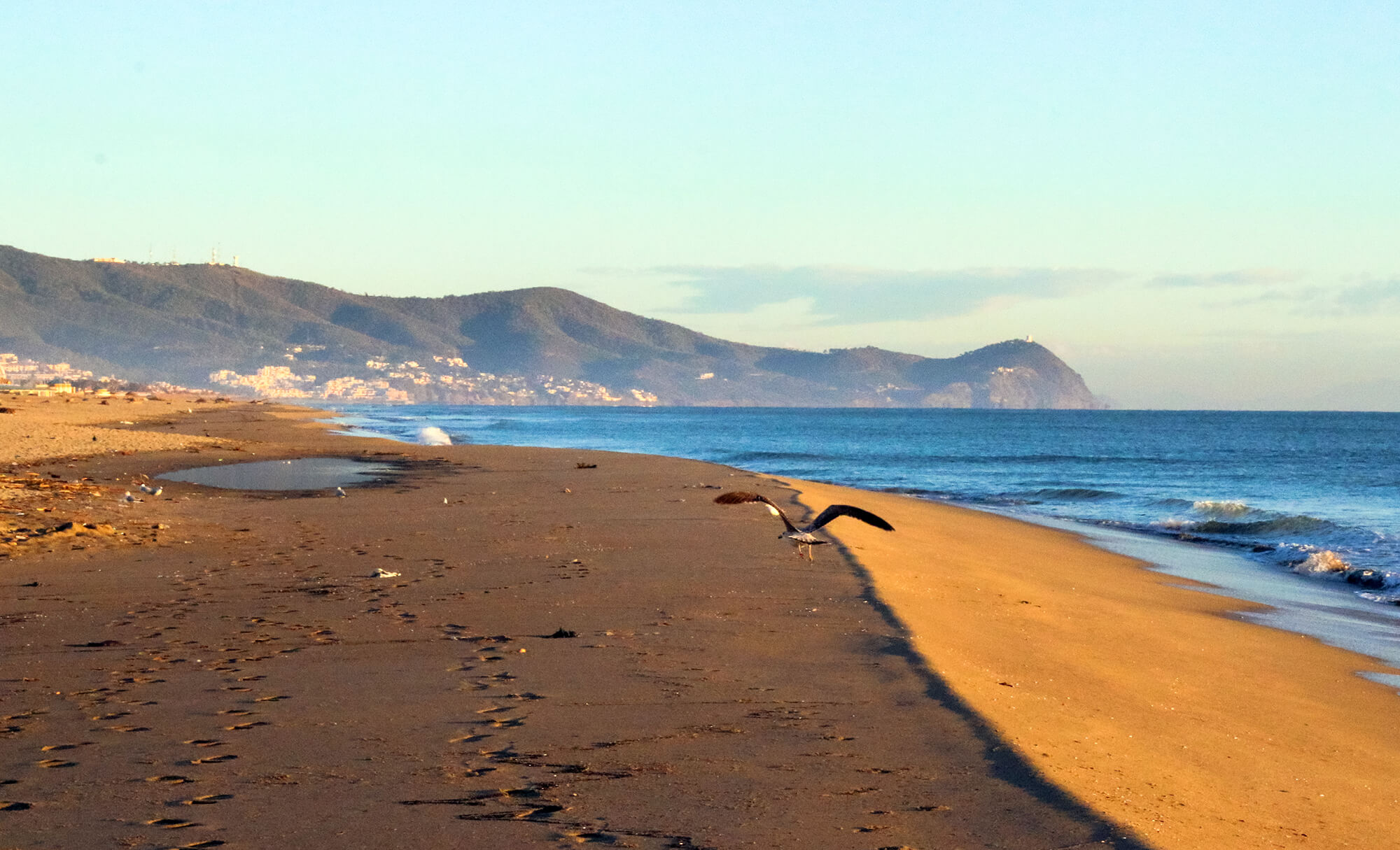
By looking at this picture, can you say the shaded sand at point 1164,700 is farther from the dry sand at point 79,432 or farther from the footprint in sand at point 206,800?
the dry sand at point 79,432

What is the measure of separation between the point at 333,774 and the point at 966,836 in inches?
110

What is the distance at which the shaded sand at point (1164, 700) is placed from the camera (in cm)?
529

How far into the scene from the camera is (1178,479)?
41938 millimetres

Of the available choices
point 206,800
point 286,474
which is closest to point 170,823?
point 206,800

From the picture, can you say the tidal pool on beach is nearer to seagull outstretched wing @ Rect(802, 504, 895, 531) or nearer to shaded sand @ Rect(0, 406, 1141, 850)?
shaded sand @ Rect(0, 406, 1141, 850)

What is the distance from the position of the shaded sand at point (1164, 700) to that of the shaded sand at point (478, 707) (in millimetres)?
453

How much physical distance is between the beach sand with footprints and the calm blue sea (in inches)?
189

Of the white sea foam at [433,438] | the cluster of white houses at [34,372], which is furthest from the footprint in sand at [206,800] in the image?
the cluster of white houses at [34,372]

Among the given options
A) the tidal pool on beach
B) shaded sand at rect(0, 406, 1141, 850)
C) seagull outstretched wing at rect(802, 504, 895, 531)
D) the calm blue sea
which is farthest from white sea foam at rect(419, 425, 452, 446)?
seagull outstretched wing at rect(802, 504, 895, 531)

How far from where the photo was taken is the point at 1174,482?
133ft

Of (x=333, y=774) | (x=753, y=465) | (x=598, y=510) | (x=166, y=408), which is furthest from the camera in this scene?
(x=166, y=408)

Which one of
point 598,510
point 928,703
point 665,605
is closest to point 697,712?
point 928,703

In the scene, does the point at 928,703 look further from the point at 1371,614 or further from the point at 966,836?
the point at 1371,614

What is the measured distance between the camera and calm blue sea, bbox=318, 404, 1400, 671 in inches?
679
